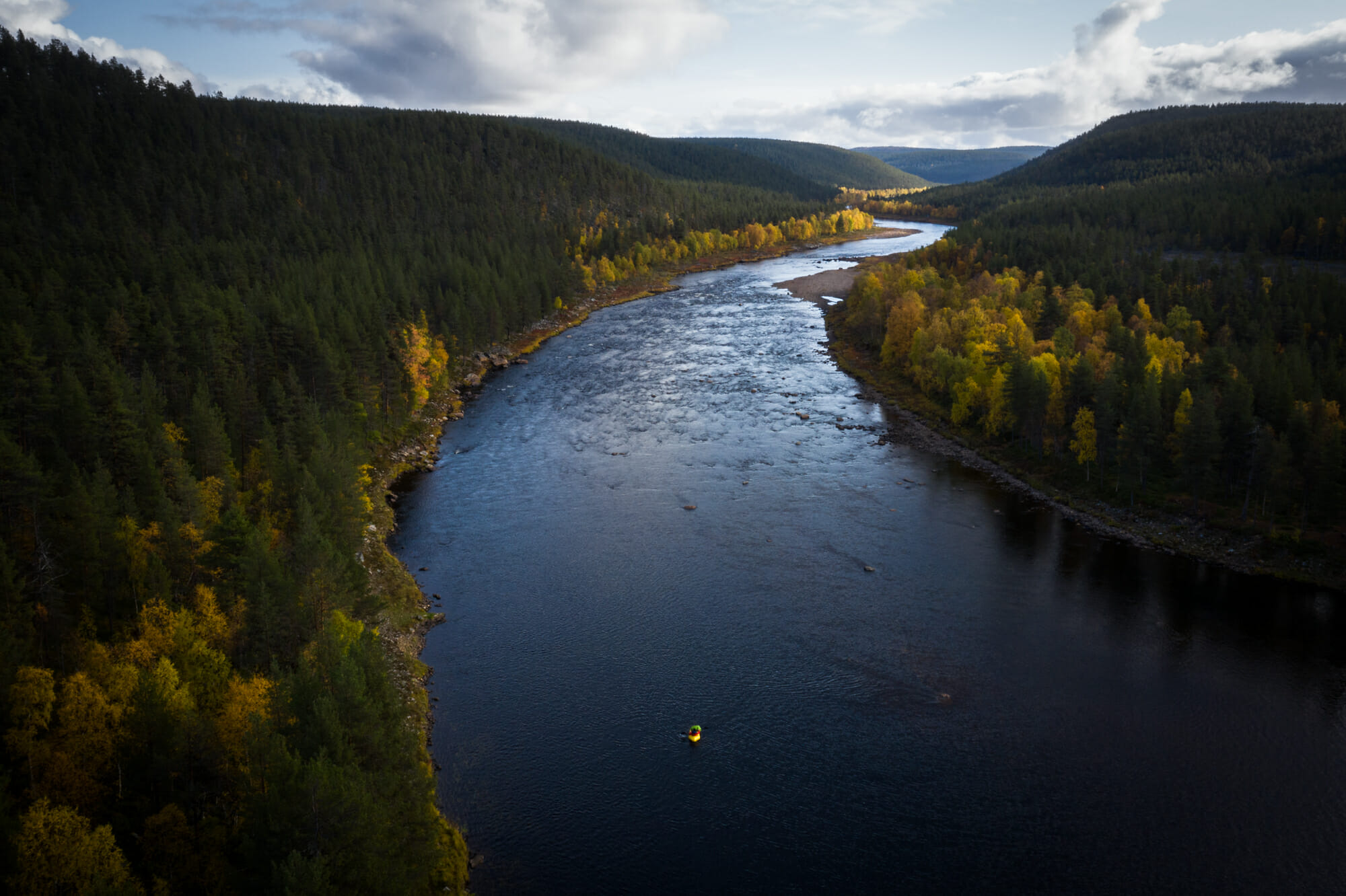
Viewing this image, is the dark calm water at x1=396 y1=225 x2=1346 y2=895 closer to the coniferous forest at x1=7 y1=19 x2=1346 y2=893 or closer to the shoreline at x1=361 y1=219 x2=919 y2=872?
the shoreline at x1=361 y1=219 x2=919 y2=872

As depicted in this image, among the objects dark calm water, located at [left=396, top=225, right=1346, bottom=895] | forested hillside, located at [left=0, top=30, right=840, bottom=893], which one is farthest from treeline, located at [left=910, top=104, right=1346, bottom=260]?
forested hillside, located at [left=0, top=30, right=840, bottom=893]

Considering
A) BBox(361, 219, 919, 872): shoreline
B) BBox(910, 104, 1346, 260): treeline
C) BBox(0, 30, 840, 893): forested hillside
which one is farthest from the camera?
BBox(910, 104, 1346, 260): treeline

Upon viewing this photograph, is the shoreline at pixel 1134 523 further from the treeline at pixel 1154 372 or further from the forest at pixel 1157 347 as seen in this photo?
the treeline at pixel 1154 372

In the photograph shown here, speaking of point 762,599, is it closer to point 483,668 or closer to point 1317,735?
point 483,668

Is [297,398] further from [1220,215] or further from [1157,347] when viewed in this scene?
[1220,215]

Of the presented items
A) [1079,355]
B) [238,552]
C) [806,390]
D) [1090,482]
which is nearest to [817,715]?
[238,552]
